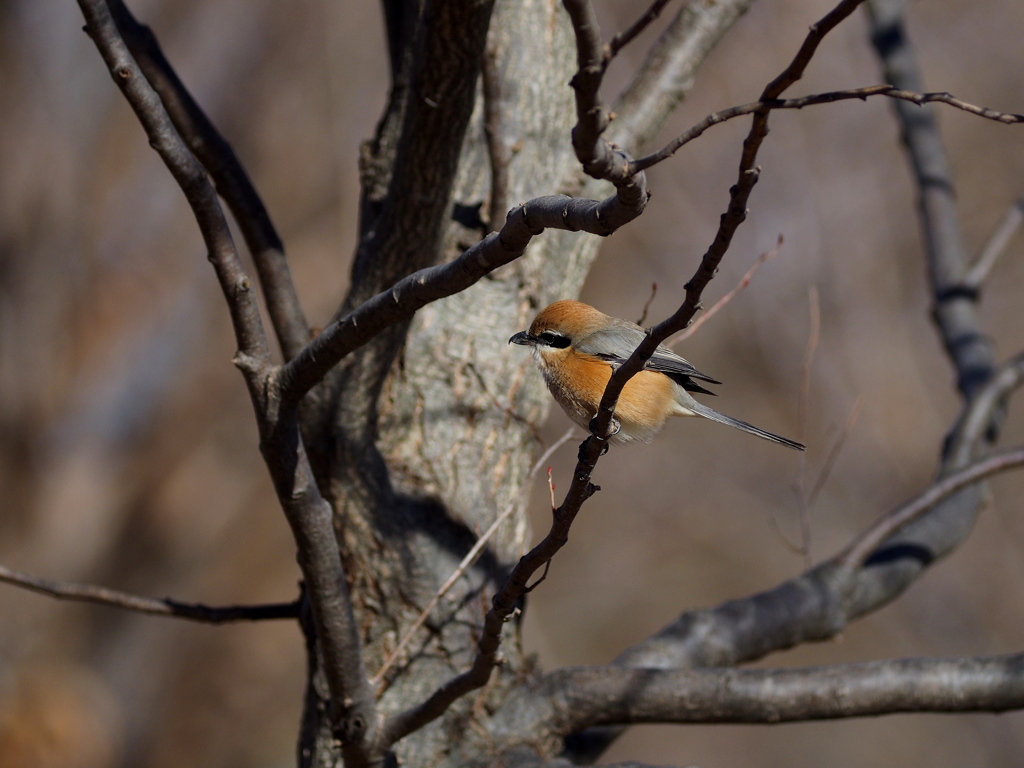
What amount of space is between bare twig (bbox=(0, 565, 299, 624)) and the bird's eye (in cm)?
114

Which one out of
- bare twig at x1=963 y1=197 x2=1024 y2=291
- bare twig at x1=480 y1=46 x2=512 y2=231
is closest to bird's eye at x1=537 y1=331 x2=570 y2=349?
bare twig at x1=480 y1=46 x2=512 y2=231

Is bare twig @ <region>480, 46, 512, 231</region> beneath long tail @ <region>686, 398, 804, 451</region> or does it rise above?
above

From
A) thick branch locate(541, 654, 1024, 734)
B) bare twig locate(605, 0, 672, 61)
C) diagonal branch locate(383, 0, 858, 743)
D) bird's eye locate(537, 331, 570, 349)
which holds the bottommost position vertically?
thick branch locate(541, 654, 1024, 734)

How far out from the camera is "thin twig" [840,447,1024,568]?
9.01 feet

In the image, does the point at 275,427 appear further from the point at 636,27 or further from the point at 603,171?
the point at 636,27

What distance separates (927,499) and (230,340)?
6223 mm

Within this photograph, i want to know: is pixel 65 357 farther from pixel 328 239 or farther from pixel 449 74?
pixel 449 74

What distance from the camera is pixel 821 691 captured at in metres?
2.14

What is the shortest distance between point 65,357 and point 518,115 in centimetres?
577

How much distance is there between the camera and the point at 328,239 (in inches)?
305

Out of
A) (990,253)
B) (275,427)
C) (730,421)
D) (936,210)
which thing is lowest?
(275,427)

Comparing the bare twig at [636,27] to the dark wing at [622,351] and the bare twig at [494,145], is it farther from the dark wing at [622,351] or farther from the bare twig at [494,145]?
the dark wing at [622,351]

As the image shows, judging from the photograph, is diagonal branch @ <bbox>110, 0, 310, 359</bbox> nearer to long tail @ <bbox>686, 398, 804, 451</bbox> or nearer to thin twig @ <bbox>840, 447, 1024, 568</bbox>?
long tail @ <bbox>686, 398, 804, 451</bbox>

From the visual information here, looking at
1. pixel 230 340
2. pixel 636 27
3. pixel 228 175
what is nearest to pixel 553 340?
pixel 636 27
